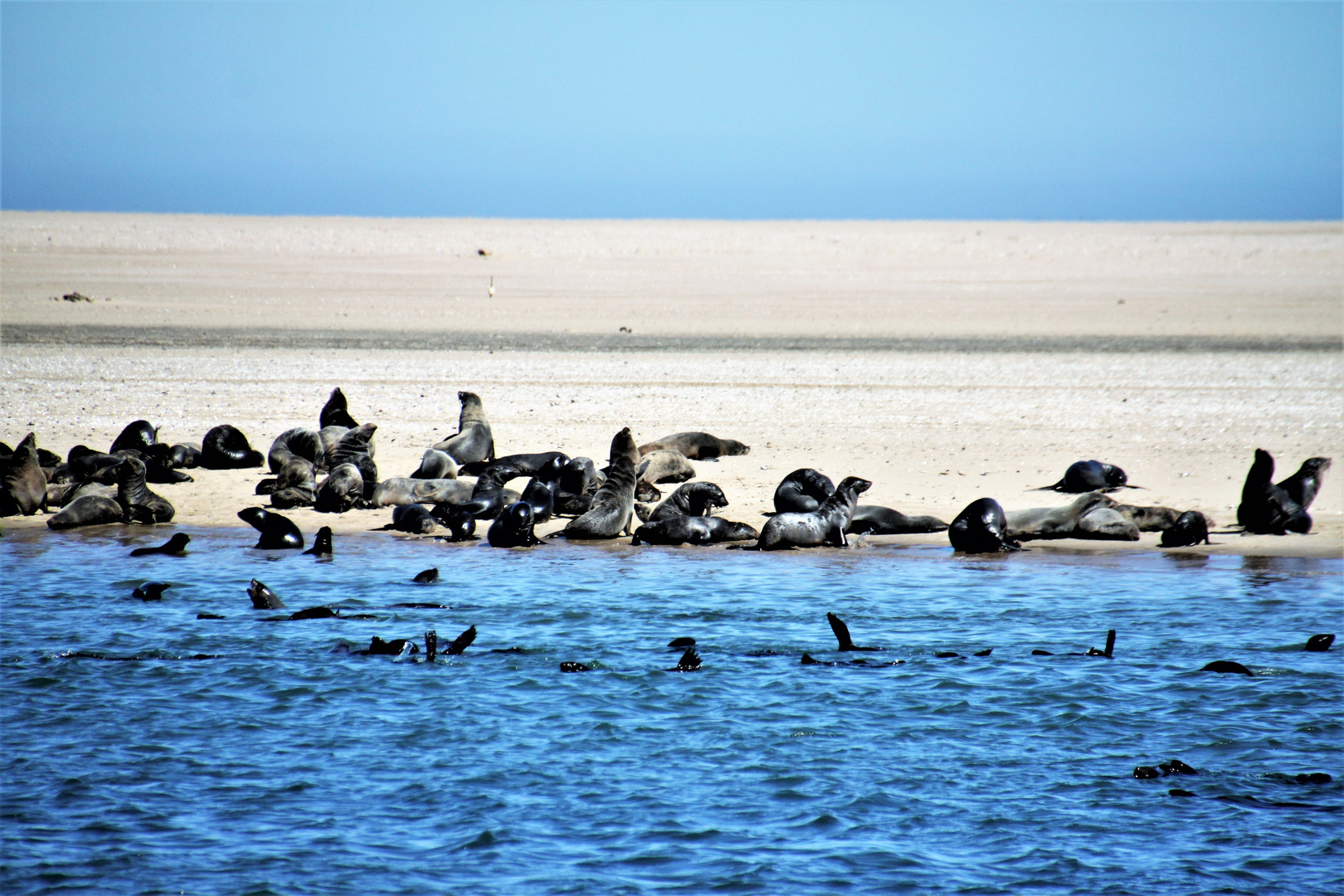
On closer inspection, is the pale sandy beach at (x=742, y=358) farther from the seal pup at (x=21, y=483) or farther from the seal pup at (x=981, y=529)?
the seal pup at (x=21, y=483)

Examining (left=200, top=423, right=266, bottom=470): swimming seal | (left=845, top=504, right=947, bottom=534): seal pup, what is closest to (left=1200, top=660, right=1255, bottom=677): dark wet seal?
(left=845, top=504, right=947, bottom=534): seal pup

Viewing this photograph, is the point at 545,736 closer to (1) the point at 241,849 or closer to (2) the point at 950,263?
(1) the point at 241,849

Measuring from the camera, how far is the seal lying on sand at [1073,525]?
34.4ft

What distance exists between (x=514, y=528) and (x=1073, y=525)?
4.67 m

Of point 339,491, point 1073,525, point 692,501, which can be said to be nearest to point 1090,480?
point 1073,525

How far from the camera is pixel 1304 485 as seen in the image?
35.3ft

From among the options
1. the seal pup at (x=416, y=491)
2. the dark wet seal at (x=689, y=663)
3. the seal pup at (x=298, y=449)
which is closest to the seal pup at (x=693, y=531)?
the seal pup at (x=416, y=491)

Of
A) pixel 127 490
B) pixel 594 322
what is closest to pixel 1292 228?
pixel 594 322

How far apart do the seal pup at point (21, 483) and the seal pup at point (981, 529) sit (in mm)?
8022

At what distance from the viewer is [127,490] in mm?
11086

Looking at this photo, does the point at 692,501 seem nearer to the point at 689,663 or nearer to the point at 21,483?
the point at 689,663

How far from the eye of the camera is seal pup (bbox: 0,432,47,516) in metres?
11.1

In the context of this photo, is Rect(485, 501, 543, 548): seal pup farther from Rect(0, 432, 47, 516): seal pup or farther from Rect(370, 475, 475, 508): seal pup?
Rect(0, 432, 47, 516): seal pup

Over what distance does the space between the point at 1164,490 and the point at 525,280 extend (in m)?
26.7
